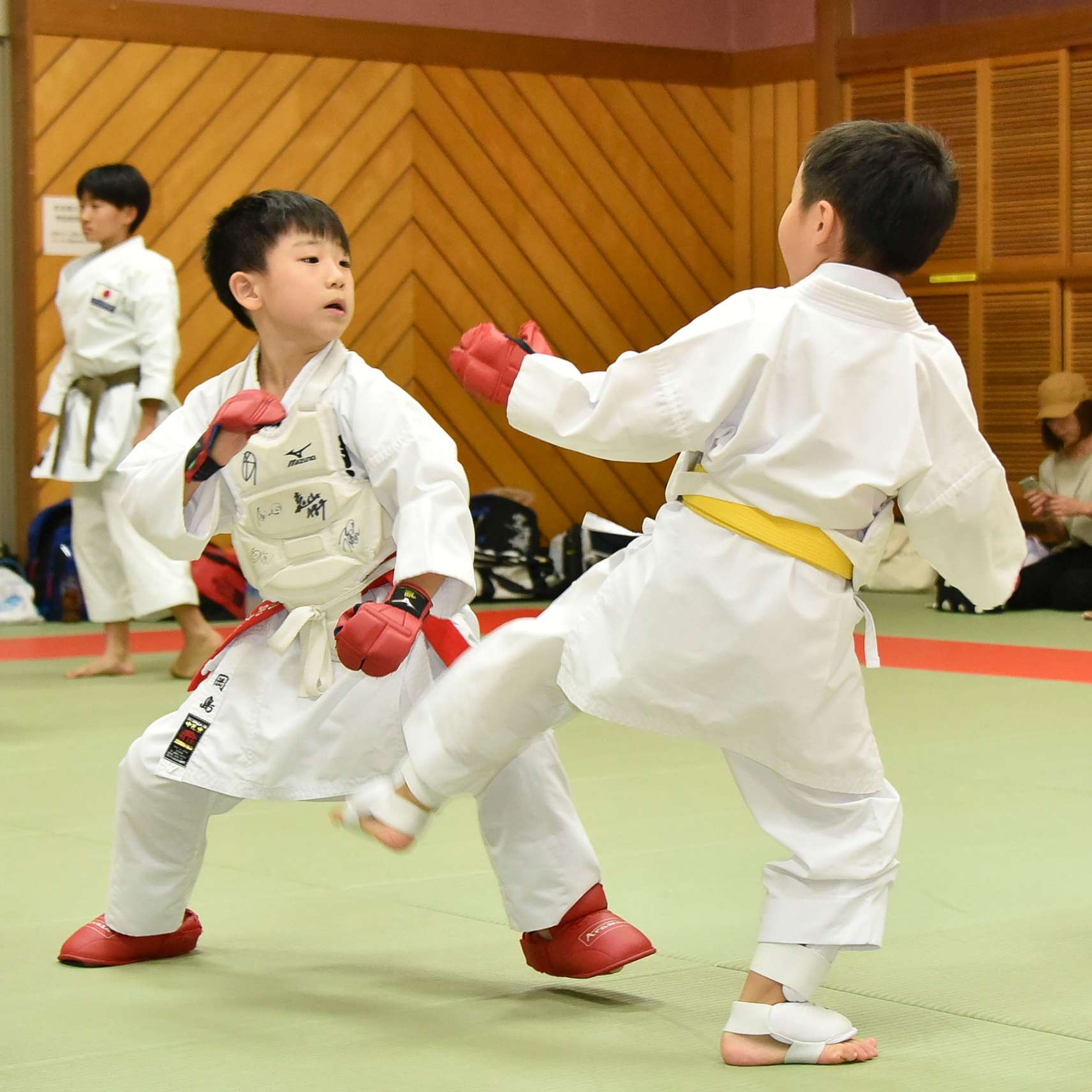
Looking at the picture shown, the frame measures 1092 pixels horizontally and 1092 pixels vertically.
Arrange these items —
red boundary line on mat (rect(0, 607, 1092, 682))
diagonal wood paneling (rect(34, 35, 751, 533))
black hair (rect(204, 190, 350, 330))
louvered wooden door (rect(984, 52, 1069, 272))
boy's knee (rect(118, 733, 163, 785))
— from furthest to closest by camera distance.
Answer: louvered wooden door (rect(984, 52, 1069, 272)) → diagonal wood paneling (rect(34, 35, 751, 533)) → red boundary line on mat (rect(0, 607, 1092, 682)) → black hair (rect(204, 190, 350, 330)) → boy's knee (rect(118, 733, 163, 785))

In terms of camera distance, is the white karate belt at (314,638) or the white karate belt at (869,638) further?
the white karate belt at (314,638)

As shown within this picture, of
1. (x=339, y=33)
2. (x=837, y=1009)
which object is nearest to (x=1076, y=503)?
(x=339, y=33)

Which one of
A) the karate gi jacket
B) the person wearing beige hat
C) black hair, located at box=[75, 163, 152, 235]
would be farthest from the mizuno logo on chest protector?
the person wearing beige hat

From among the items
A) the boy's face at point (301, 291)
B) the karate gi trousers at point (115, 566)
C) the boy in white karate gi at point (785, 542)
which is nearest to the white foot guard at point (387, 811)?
the boy in white karate gi at point (785, 542)

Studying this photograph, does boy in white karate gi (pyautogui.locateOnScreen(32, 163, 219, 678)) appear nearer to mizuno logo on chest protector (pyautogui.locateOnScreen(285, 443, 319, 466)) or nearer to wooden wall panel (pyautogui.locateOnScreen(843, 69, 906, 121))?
mizuno logo on chest protector (pyautogui.locateOnScreen(285, 443, 319, 466))

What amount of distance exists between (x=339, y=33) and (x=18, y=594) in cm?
324

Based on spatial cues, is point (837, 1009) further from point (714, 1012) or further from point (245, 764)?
point (245, 764)

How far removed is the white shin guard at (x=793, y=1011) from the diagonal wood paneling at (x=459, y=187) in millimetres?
6793

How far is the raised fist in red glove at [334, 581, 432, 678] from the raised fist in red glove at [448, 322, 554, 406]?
30 cm

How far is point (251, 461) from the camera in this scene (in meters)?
2.59

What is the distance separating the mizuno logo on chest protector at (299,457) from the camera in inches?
101

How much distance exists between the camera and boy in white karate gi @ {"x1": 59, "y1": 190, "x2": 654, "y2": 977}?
2.48m

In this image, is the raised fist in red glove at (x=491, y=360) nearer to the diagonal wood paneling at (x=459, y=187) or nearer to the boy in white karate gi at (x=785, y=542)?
the boy in white karate gi at (x=785, y=542)

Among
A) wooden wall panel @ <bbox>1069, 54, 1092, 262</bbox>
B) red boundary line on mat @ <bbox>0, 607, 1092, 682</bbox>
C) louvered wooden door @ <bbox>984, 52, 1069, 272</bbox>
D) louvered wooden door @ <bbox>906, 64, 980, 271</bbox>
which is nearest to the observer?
red boundary line on mat @ <bbox>0, 607, 1092, 682</bbox>
